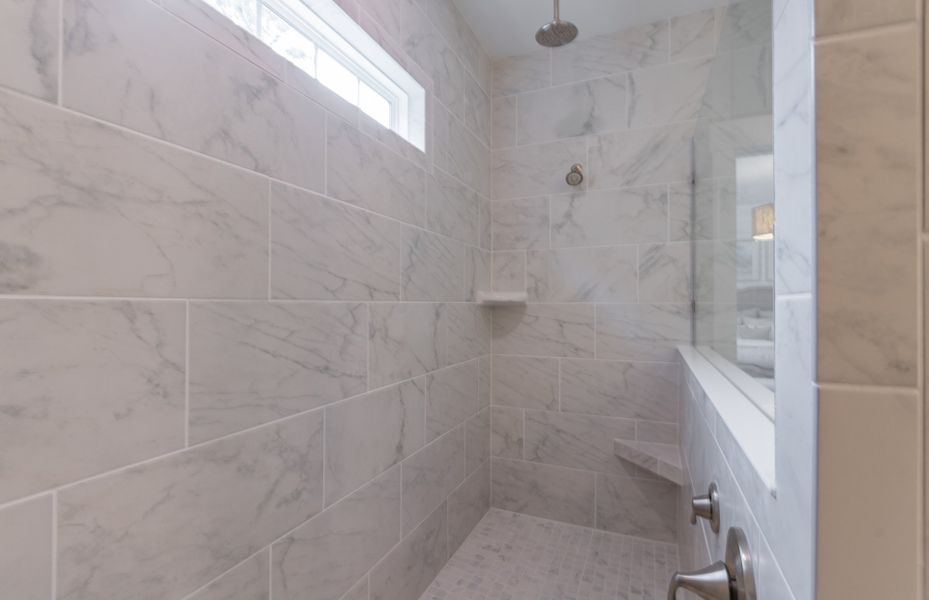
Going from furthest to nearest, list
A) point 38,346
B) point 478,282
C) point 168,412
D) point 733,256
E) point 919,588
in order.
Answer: point 478,282 → point 733,256 → point 168,412 → point 38,346 → point 919,588

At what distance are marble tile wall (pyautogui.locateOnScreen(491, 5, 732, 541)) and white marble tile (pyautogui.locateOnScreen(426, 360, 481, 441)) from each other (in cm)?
25

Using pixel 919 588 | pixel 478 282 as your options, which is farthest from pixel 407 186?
pixel 919 588

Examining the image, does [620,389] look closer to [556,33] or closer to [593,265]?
[593,265]

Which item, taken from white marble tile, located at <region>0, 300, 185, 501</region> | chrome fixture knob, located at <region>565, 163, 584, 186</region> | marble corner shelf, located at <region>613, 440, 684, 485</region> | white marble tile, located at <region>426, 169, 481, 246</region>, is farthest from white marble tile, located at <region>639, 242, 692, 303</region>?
white marble tile, located at <region>0, 300, 185, 501</region>

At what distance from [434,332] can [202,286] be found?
892 millimetres

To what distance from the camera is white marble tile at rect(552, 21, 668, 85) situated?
183 centimetres

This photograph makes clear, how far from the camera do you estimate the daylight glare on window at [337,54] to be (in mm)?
983

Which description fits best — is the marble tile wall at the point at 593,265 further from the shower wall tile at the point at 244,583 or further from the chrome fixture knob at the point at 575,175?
the shower wall tile at the point at 244,583

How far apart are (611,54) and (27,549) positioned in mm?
2365

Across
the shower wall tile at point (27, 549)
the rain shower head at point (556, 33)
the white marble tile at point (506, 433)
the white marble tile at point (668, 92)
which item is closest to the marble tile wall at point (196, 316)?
the shower wall tile at point (27, 549)

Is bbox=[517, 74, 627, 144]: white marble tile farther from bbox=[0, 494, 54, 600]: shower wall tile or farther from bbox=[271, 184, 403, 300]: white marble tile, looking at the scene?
bbox=[0, 494, 54, 600]: shower wall tile

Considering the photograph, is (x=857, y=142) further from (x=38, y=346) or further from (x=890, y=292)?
(x=38, y=346)

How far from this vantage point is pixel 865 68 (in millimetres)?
326

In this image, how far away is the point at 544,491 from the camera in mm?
1991
